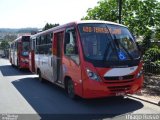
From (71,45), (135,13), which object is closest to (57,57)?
(71,45)

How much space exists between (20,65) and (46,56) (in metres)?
11.0

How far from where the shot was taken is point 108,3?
1767 cm

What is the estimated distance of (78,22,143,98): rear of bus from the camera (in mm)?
9095

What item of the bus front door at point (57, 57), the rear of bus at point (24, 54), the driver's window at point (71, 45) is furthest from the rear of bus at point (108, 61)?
the rear of bus at point (24, 54)

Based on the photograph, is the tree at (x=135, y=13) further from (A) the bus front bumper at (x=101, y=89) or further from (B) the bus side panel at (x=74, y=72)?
(A) the bus front bumper at (x=101, y=89)

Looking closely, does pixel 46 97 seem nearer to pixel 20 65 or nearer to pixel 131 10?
pixel 131 10

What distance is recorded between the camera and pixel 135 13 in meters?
16.9

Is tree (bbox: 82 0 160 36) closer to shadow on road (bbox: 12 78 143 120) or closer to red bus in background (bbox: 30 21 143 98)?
red bus in background (bbox: 30 21 143 98)

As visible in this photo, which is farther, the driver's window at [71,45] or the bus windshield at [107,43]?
the driver's window at [71,45]

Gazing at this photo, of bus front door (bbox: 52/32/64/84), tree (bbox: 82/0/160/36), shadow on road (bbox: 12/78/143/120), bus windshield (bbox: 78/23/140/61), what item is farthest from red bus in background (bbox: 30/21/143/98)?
tree (bbox: 82/0/160/36)

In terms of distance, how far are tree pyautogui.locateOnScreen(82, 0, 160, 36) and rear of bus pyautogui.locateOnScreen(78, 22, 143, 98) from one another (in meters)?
6.59

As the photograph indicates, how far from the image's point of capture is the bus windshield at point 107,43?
369 inches

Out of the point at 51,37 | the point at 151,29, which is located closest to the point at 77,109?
the point at 51,37

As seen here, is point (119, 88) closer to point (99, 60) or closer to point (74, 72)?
point (99, 60)
